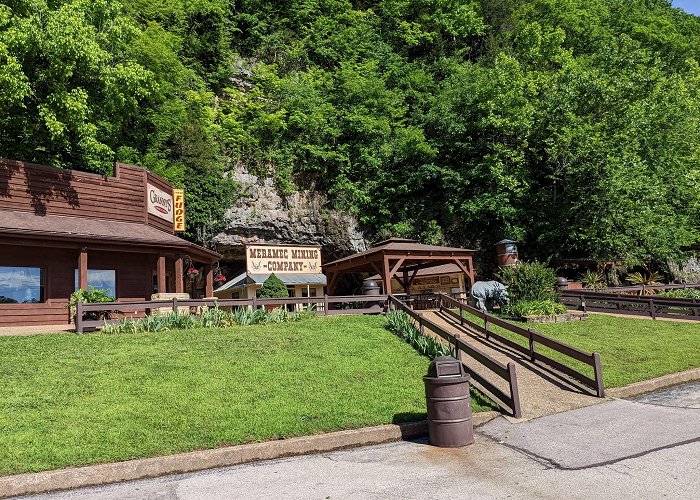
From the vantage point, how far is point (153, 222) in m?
21.6

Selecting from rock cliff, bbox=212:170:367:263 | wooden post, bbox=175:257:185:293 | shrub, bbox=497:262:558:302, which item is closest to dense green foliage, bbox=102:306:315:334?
wooden post, bbox=175:257:185:293

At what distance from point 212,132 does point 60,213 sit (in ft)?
39.1

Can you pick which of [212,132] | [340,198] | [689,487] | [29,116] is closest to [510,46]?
[340,198]

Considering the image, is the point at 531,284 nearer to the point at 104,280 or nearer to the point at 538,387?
the point at 538,387

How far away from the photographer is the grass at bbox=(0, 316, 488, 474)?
6.72 metres

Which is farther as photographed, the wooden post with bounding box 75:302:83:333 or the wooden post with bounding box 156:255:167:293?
the wooden post with bounding box 156:255:167:293

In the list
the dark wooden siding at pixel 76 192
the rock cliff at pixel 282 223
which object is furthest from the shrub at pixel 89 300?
the rock cliff at pixel 282 223

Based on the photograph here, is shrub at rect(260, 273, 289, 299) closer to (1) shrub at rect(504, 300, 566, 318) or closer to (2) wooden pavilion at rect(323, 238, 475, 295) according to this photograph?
(2) wooden pavilion at rect(323, 238, 475, 295)

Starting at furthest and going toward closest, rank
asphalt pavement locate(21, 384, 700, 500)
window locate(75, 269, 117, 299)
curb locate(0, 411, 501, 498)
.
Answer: window locate(75, 269, 117, 299) → curb locate(0, 411, 501, 498) → asphalt pavement locate(21, 384, 700, 500)

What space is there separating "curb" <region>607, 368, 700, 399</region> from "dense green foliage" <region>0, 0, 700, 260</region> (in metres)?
18.0

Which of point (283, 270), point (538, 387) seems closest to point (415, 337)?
point (538, 387)

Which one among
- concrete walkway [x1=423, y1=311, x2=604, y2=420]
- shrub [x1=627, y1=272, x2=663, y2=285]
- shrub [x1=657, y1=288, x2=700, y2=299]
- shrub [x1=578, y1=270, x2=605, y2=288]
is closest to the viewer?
concrete walkway [x1=423, y1=311, x2=604, y2=420]

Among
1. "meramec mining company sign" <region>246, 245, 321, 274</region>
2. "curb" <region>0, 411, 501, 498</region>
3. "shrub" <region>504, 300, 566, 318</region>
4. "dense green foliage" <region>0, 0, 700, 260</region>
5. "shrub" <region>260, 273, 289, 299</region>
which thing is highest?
"dense green foliage" <region>0, 0, 700, 260</region>

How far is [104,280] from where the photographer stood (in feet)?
62.3
